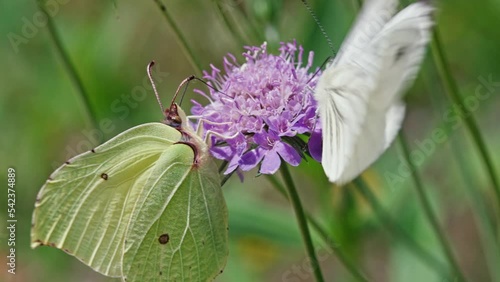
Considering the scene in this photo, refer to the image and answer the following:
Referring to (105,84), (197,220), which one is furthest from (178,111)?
(105,84)

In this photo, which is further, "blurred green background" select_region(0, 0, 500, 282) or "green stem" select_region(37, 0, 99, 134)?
"blurred green background" select_region(0, 0, 500, 282)

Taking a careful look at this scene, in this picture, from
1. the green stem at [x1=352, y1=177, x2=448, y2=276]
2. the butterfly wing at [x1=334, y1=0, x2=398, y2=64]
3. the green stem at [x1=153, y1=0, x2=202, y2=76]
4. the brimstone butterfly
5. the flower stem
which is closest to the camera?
the butterfly wing at [x1=334, y1=0, x2=398, y2=64]

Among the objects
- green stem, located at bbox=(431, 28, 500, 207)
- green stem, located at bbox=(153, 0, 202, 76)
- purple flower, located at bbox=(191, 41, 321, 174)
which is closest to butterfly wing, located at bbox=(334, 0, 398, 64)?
purple flower, located at bbox=(191, 41, 321, 174)

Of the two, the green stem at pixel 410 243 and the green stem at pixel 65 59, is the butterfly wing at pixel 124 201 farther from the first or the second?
the green stem at pixel 410 243

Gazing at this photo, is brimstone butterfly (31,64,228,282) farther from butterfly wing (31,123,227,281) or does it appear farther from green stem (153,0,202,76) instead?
green stem (153,0,202,76)
